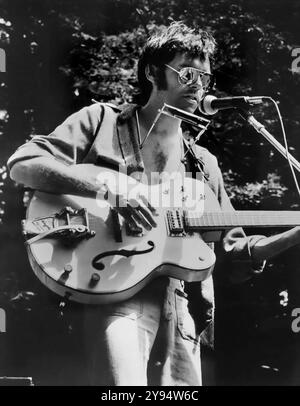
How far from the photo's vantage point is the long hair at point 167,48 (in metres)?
3.71

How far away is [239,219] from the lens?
11.8 feet

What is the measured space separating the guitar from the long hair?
56 centimetres

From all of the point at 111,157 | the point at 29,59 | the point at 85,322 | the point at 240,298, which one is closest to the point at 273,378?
the point at 240,298

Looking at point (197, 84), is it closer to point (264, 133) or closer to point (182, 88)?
point (182, 88)

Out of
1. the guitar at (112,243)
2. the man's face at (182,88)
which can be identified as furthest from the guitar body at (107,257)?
the man's face at (182,88)

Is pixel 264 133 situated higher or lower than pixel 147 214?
higher

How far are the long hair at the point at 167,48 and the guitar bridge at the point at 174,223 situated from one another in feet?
2.14

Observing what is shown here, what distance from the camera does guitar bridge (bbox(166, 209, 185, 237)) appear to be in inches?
136

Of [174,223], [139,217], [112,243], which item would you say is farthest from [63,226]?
[174,223]

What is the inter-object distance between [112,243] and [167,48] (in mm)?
1055

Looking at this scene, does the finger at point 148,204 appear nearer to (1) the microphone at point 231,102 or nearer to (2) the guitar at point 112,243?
(2) the guitar at point 112,243

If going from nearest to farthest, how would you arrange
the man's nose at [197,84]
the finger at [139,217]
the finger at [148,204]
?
1. the finger at [139,217]
2. the finger at [148,204]
3. the man's nose at [197,84]

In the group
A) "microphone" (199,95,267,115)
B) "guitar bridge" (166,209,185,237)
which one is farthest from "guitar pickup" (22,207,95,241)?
"microphone" (199,95,267,115)

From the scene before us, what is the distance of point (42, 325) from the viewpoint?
3650mm
